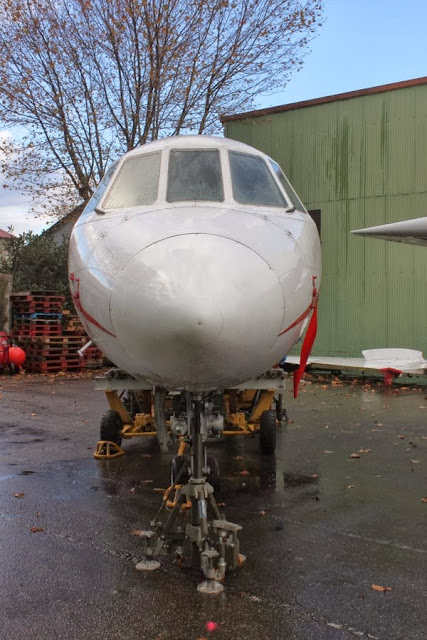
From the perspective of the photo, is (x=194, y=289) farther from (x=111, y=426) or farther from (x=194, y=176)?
(x=111, y=426)

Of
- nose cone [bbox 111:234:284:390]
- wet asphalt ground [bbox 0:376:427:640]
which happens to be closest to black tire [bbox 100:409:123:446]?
wet asphalt ground [bbox 0:376:427:640]

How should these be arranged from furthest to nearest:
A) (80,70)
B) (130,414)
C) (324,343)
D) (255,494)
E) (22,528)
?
1. (80,70)
2. (324,343)
3. (130,414)
4. (255,494)
5. (22,528)

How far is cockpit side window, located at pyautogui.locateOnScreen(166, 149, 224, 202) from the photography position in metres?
4.48

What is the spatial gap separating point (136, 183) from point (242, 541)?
2.84 metres

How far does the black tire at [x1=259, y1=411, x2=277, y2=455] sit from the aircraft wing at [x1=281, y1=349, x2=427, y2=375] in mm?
5997

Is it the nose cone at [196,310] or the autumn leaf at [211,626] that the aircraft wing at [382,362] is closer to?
the nose cone at [196,310]

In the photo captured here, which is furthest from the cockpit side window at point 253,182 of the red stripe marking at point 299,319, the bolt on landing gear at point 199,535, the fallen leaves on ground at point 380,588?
the fallen leaves on ground at point 380,588

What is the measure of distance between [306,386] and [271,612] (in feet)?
35.8

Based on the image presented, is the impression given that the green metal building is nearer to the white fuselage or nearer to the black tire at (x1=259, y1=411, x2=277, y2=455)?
the black tire at (x1=259, y1=411, x2=277, y2=455)

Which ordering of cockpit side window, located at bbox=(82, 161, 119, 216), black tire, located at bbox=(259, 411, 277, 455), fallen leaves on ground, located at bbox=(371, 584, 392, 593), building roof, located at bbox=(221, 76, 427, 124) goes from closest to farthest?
fallen leaves on ground, located at bbox=(371, 584, 392, 593), cockpit side window, located at bbox=(82, 161, 119, 216), black tire, located at bbox=(259, 411, 277, 455), building roof, located at bbox=(221, 76, 427, 124)

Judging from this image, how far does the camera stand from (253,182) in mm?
4887

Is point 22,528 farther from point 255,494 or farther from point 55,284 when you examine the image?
point 55,284

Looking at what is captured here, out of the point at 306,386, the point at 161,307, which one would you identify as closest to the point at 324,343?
the point at 306,386

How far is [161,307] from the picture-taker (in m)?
3.11
